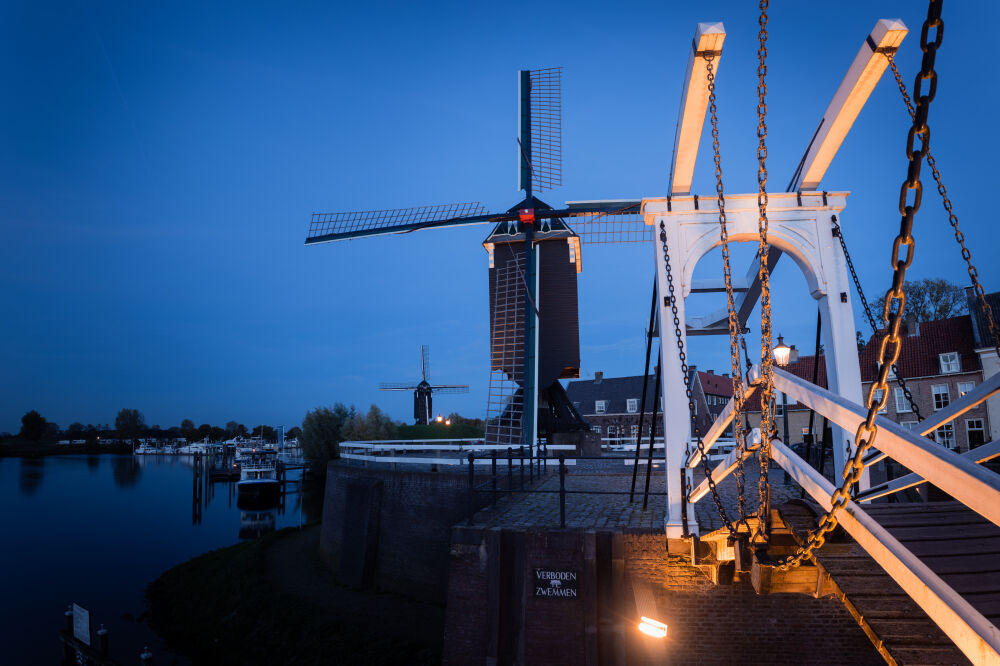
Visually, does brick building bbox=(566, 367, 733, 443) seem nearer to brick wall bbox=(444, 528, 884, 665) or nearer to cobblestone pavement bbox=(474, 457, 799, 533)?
cobblestone pavement bbox=(474, 457, 799, 533)

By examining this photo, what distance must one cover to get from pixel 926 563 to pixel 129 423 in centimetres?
17712

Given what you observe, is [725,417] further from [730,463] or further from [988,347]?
[988,347]

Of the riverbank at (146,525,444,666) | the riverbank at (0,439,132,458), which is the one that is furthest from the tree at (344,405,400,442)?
the riverbank at (0,439,132,458)

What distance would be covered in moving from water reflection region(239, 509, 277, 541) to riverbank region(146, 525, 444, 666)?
9588 mm

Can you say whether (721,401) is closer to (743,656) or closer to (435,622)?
(435,622)

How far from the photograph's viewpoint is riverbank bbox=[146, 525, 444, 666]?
38.5ft

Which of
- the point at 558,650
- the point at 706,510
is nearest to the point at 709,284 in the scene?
the point at 706,510

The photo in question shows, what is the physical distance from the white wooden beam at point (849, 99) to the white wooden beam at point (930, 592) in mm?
4998

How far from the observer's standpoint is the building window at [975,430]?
79.3 ft

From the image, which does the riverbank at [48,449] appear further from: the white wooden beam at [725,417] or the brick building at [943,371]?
the white wooden beam at [725,417]

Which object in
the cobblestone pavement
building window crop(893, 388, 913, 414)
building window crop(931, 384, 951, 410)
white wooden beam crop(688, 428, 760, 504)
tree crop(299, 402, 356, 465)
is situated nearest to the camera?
white wooden beam crop(688, 428, 760, 504)

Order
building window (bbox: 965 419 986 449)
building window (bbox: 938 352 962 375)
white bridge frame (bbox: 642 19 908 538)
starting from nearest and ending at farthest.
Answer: white bridge frame (bbox: 642 19 908 538), building window (bbox: 965 419 986 449), building window (bbox: 938 352 962 375)

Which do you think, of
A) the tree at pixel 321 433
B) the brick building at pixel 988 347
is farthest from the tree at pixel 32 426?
the brick building at pixel 988 347

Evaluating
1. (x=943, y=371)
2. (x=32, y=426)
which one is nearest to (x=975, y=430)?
(x=943, y=371)
